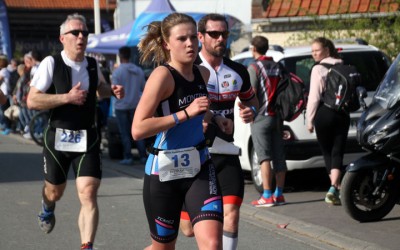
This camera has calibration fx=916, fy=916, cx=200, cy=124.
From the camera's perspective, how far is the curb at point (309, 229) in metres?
8.23

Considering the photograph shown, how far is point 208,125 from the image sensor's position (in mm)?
6227

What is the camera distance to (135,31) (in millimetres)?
19344

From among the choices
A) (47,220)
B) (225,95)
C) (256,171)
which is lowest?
(256,171)

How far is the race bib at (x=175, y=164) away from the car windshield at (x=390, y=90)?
374cm

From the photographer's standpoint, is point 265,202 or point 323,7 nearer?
point 265,202

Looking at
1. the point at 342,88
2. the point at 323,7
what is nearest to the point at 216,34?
the point at 342,88

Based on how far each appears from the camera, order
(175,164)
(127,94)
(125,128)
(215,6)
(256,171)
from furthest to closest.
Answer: (215,6) → (125,128) → (127,94) → (256,171) → (175,164)

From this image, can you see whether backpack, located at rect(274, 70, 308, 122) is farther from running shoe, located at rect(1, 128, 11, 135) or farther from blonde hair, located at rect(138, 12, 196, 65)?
running shoe, located at rect(1, 128, 11, 135)

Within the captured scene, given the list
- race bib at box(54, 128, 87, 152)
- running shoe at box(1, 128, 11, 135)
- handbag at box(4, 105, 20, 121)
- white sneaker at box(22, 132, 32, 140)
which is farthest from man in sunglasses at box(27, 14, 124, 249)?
running shoe at box(1, 128, 11, 135)

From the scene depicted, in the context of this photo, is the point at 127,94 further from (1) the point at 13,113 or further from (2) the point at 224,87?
(2) the point at 224,87

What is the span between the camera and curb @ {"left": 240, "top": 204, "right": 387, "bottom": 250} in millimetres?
8227

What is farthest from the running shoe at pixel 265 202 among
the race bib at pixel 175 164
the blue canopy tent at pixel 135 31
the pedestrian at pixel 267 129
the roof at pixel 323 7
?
the blue canopy tent at pixel 135 31

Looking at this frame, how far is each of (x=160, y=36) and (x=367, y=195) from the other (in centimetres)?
385

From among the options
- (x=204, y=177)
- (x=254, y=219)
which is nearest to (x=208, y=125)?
(x=204, y=177)
